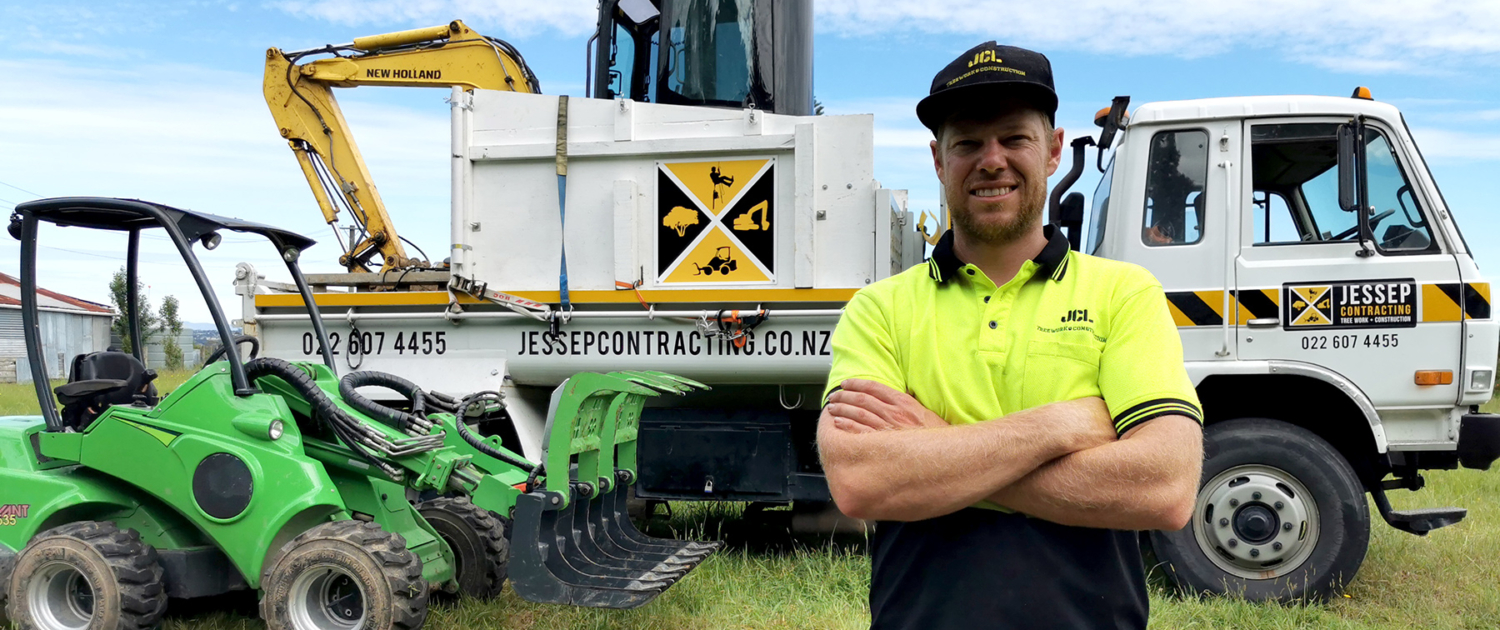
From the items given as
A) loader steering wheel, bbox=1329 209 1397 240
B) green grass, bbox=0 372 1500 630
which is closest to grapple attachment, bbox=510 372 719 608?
green grass, bbox=0 372 1500 630

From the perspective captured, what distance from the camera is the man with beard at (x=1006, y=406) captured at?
5.16 feet

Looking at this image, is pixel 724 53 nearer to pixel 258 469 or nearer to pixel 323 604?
pixel 258 469

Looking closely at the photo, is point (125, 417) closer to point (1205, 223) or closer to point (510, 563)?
point (510, 563)

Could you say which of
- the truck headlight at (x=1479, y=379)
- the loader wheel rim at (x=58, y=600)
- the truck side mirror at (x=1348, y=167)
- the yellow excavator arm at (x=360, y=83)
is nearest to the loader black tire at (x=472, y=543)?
the loader wheel rim at (x=58, y=600)

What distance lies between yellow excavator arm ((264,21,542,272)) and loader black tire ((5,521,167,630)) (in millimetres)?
2835

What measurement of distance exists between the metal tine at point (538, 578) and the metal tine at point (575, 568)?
0.14 ft

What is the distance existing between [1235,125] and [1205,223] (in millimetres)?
497

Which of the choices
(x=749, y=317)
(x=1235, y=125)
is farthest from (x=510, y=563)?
(x=1235, y=125)

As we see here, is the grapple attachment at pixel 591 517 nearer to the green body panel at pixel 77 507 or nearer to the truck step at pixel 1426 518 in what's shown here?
the green body panel at pixel 77 507

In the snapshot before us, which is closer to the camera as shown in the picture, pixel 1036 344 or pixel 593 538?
pixel 1036 344

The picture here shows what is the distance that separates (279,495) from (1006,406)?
3.36m

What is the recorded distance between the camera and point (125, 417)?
4.27 m

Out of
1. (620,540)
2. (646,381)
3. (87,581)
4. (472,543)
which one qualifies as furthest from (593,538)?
(87,581)

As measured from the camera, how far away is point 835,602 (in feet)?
15.4
